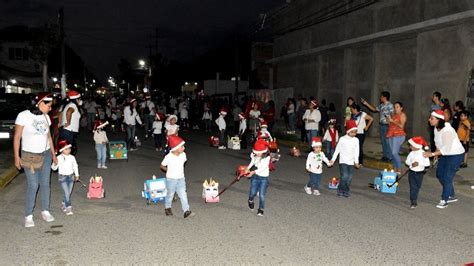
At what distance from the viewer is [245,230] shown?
22.2 ft

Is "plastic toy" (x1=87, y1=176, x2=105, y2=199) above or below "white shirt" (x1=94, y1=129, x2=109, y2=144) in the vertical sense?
below

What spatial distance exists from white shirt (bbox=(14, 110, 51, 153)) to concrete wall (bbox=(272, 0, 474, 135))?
45.2 ft

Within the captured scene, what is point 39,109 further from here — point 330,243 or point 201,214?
point 330,243

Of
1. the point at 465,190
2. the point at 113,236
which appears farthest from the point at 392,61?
the point at 113,236

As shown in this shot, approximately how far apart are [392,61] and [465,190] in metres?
11.7

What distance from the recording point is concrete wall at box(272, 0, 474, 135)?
16.2 meters

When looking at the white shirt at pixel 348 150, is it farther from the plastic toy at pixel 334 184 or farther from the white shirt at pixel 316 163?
the plastic toy at pixel 334 184

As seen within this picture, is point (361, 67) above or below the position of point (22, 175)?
above

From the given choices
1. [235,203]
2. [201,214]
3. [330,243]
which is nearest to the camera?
[330,243]

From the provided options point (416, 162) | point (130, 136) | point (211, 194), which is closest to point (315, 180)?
point (416, 162)

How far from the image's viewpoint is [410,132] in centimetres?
1922

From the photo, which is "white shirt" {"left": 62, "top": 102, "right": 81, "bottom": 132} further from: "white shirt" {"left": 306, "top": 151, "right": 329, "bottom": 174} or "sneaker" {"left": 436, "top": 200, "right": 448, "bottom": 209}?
"sneaker" {"left": 436, "top": 200, "right": 448, "bottom": 209}

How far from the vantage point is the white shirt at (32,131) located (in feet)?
21.9

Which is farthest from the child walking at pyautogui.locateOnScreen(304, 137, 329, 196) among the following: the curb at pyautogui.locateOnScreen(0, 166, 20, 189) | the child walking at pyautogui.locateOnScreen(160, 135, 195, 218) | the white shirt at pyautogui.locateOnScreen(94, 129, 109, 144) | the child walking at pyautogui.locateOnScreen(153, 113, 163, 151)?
the child walking at pyautogui.locateOnScreen(153, 113, 163, 151)
